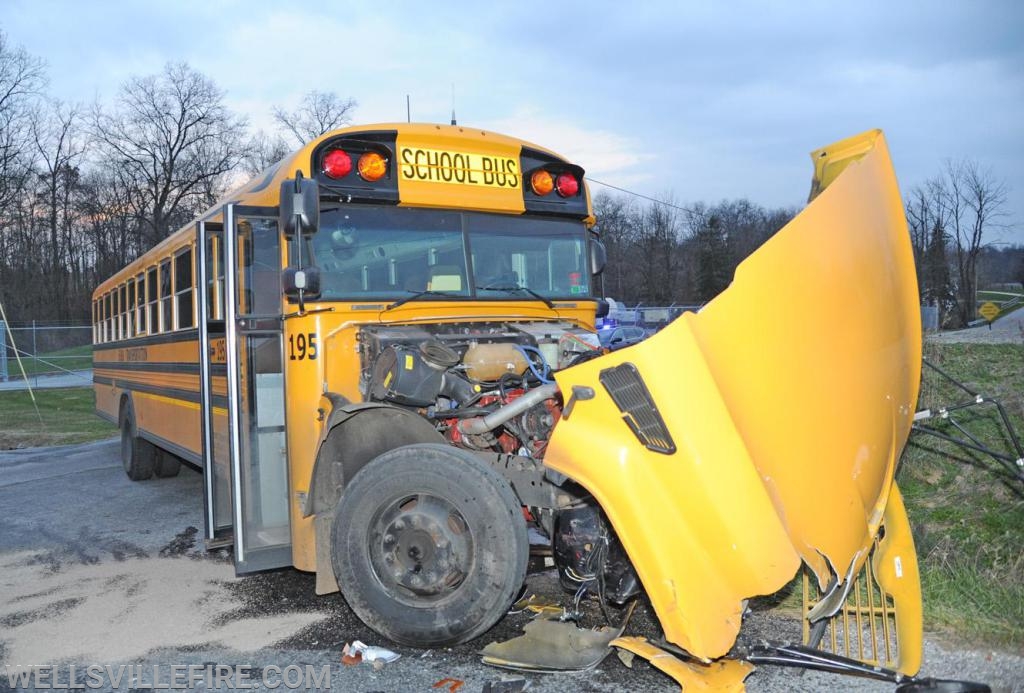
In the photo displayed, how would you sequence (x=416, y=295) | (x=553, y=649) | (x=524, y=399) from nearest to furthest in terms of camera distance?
(x=524, y=399) → (x=553, y=649) → (x=416, y=295)

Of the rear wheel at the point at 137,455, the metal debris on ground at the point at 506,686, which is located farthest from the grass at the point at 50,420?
the metal debris on ground at the point at 506,686

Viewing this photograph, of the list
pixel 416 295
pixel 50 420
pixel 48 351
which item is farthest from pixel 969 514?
pixel 48 351

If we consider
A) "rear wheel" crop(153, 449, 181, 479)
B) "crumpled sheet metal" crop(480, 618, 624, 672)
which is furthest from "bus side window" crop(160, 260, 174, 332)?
"crumpled sheet metal" crop(480, 618, 624, 672)

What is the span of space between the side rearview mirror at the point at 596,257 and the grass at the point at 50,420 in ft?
34.9

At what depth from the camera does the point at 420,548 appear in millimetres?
3746

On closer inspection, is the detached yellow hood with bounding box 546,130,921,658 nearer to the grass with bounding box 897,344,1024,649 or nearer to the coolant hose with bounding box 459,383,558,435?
the coolant hose with bounding box 459,383,558,435

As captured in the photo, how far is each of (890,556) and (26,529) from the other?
677cm

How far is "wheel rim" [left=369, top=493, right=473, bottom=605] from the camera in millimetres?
3680

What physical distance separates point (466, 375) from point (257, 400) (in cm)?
131

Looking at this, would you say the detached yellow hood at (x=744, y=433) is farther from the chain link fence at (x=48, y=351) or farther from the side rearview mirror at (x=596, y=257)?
the chain link fence at (x=48, y=351)

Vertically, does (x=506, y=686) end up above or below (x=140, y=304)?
below

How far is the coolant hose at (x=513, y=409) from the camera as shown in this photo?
12.0 ft

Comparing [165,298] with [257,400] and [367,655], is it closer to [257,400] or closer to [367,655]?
[257,400]

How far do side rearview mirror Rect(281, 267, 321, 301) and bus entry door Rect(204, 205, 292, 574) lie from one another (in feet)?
1.10
